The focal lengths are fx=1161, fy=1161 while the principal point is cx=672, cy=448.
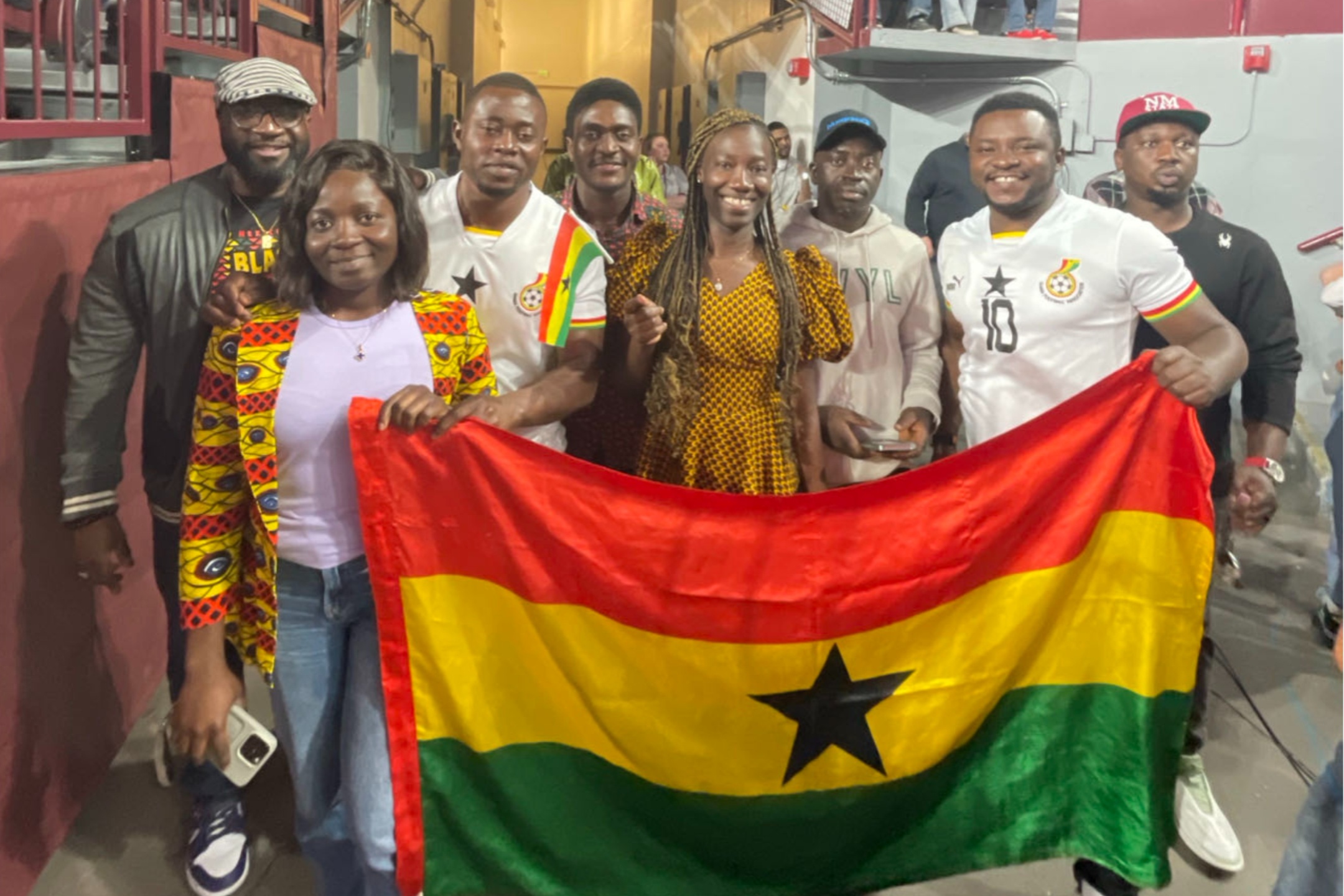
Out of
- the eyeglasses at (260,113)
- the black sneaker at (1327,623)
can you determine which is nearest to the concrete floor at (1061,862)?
the black sneaker at (1327,623)

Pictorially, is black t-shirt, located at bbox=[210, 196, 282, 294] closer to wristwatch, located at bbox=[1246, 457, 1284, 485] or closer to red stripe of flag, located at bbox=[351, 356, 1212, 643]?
red stripe of flag, located at bbox=[351, 356, 1212, 643]

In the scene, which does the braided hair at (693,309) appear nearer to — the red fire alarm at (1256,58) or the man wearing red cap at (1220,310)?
the man wearing red cap at (1220,310)

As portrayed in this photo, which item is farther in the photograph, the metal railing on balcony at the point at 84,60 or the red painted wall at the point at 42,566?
the metal railing on balcony at the point at 84,60

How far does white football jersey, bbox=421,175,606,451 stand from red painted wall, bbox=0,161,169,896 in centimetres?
89

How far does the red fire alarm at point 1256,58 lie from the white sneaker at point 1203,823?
6321 millimetres

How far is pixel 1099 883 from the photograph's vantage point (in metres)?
2.60

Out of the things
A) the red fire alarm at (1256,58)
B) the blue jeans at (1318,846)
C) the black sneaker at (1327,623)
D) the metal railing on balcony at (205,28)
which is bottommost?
the black sneaker at (1327,623)

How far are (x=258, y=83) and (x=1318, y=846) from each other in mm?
2661

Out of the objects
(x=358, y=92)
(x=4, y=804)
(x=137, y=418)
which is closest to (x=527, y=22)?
(x=358, y=92)

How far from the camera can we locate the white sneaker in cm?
295

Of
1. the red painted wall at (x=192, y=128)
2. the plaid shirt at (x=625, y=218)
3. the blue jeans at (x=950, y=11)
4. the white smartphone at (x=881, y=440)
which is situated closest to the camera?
the white smartphone at (x=881, y=440)

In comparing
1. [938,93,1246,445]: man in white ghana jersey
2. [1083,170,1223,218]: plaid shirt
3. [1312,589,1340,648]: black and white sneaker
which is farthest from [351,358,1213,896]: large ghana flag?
[1312,589,1340,648]: black and white sneaker

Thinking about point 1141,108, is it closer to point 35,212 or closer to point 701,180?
point 701,180

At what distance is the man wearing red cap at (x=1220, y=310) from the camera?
3.05m
